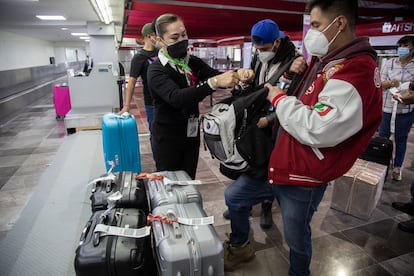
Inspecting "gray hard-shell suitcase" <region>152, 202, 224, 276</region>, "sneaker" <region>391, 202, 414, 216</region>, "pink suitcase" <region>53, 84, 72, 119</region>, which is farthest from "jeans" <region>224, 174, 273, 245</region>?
"pink suitcase" <region>53, 84, 72, 119</region>

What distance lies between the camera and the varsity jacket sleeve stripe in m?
1.06

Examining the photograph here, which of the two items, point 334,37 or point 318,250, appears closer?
point 334,37

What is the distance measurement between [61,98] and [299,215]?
6.89 meters

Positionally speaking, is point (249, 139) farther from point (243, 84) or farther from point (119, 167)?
point (119, 167)

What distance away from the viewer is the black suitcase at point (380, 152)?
3111 mm

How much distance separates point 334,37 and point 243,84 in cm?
70

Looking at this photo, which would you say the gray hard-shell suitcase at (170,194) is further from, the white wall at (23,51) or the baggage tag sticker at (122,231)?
the white wall at (23,51)

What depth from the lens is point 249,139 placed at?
1492mm

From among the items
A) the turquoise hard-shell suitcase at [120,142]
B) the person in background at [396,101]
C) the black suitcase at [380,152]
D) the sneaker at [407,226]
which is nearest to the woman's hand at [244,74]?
the turquoise hard-shell suitcase at [120,142]

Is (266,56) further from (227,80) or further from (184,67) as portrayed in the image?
(184,67)

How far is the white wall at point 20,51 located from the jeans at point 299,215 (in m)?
11.5

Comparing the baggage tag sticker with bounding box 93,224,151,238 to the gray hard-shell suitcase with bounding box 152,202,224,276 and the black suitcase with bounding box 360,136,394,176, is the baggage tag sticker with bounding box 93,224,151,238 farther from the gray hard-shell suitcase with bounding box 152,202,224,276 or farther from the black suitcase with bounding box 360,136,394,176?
the black suitcase with bounding box 360,136,394,176

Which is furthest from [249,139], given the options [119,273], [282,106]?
[119,273]

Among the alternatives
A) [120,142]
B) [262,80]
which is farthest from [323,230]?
[120,142]
